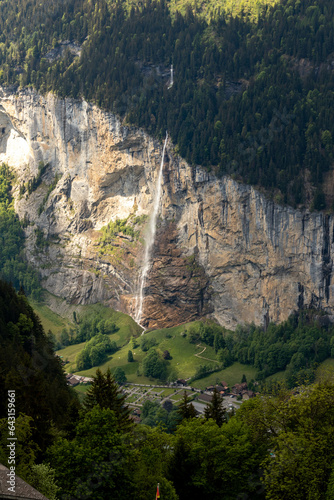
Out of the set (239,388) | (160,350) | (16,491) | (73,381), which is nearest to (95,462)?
(16,491)

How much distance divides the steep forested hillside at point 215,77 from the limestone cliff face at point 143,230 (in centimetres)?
445

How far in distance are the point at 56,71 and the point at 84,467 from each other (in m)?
158

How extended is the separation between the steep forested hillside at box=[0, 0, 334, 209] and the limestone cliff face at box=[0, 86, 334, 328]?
14.6ft

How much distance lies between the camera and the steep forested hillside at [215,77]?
5778 inches

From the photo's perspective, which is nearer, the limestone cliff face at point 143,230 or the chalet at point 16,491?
the chalet at point 16,491

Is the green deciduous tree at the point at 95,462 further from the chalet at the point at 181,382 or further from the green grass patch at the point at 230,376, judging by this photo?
the chalet at the point at 181,382

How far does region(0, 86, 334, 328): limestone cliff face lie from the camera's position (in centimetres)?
14662

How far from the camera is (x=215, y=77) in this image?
167000mm

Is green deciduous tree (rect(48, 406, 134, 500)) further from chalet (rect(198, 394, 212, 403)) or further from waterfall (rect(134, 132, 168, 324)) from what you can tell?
waterfall (rect(134, 132, 168, 324))

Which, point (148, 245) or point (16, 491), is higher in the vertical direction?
point (16, 491)

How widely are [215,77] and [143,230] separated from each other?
130 ft

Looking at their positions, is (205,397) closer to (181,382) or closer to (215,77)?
(181,382)

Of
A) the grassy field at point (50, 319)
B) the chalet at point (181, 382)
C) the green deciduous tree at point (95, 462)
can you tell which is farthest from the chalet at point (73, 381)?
the green deciduous tree at point (95, 462)

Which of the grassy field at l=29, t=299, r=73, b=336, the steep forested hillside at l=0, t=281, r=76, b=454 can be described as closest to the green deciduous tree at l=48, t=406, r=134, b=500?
the steep forested hillside at l=0, t=281, r=76, b=454
